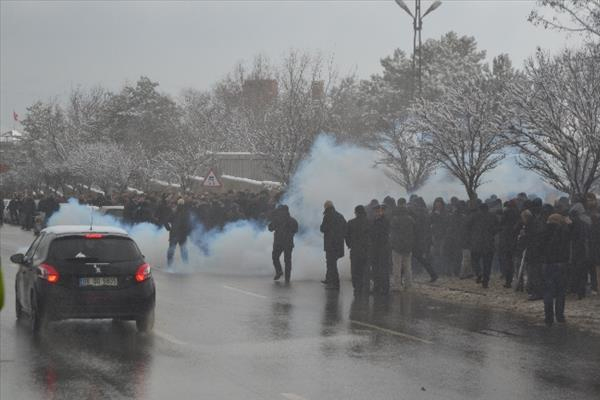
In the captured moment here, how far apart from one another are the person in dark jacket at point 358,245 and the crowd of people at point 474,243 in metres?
0.02

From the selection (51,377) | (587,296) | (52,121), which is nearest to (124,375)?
(51,377)

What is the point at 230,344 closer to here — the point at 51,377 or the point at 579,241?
the point at 51,377

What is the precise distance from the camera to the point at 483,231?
2052 cm

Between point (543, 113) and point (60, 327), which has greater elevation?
point (543, 113)

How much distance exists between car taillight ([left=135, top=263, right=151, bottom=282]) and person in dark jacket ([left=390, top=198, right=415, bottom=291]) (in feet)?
25.6

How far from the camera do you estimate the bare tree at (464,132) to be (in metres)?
27.6

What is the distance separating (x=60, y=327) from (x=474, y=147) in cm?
1691

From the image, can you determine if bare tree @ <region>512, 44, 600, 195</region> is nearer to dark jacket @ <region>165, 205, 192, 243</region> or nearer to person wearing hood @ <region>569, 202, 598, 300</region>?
person wearing hood @ <region>569, 202, 598, 300</region>

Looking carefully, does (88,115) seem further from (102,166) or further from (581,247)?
(581,247)

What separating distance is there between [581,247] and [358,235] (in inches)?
187

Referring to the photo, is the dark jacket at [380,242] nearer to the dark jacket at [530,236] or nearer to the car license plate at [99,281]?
the dark jacket at [530,236]

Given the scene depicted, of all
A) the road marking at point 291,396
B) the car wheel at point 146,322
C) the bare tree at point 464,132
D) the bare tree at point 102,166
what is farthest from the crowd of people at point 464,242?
the bare tree at point 102,166

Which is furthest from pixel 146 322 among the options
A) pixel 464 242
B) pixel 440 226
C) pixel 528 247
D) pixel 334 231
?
pixel 440 226

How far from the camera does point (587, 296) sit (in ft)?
61.3
